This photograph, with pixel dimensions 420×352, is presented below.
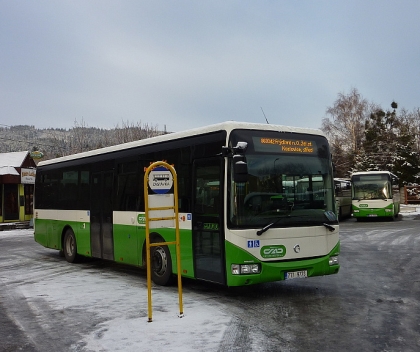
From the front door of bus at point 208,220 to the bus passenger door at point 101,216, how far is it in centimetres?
359

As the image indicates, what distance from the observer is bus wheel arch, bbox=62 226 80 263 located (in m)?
14.1

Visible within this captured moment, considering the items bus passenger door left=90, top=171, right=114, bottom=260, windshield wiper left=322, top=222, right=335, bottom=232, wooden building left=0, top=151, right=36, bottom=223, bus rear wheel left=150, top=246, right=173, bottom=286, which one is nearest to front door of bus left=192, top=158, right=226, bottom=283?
bus rear wheel left=150, top=246, right=173, bottom=286

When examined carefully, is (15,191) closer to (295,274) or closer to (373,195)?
(373,195)

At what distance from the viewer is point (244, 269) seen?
813 centimetres

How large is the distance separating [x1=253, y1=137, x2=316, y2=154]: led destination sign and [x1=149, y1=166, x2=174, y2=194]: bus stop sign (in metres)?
1.81

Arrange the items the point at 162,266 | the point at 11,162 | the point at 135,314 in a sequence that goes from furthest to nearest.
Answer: the point at 11,162, the point at 162,266, the point at 135,314

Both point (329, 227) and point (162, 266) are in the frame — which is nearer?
point (329, 227)

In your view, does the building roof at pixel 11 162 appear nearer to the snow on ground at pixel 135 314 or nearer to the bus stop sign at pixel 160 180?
the snow on ground at pixel 135 314

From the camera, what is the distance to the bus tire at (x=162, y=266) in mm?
9836

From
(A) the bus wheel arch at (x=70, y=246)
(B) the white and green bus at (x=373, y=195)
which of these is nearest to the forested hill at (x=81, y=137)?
(B) the white and green bus at (x=373, y=195)

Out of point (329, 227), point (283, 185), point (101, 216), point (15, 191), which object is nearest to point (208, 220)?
point (283, 185)

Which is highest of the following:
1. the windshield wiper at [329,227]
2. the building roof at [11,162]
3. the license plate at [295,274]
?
the building roof at [11,162]

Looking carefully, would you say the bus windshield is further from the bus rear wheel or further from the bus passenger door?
the bus passenger door

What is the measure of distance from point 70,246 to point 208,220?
23.2ft
